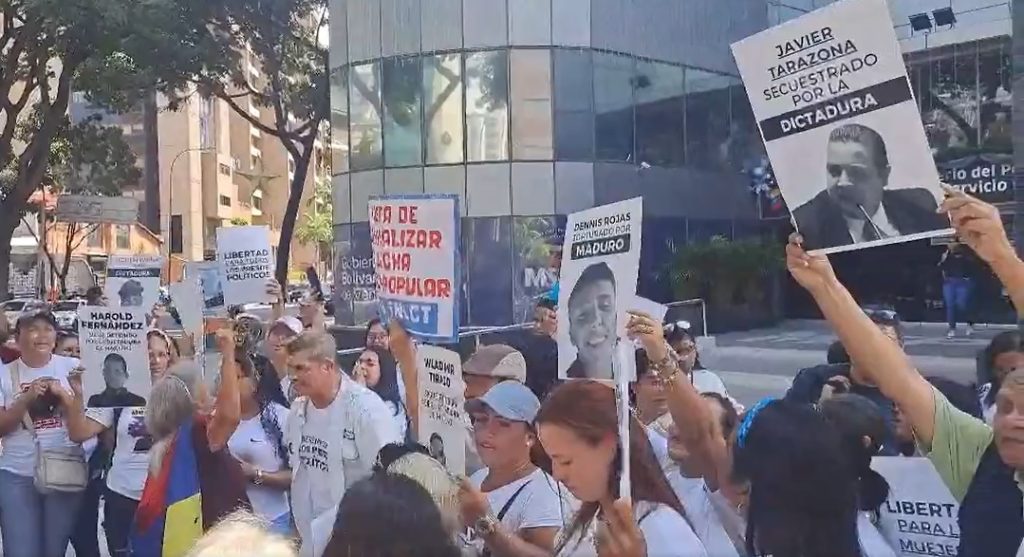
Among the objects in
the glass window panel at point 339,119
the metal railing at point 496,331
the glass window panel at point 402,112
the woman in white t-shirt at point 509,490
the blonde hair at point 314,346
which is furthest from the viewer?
the glass window panel at point 339,119

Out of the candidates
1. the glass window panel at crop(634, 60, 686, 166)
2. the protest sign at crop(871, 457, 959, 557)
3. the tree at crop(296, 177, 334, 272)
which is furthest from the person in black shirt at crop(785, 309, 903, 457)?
the tree at crop(296, 177, 334, 272)

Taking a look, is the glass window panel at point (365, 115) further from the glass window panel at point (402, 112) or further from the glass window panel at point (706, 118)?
the glass window panel at point (706, 118)

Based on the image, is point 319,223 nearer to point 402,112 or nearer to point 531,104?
point 402,112

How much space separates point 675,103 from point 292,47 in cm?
960

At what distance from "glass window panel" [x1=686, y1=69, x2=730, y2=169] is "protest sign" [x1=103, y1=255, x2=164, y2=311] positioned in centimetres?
1797

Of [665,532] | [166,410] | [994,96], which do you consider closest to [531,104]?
[994,96]

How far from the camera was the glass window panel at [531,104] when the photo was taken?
21.7m

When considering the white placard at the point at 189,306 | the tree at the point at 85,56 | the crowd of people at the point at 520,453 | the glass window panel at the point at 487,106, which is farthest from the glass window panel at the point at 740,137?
the crowd of people at the point at 520,453

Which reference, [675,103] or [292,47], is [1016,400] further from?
[292,47]

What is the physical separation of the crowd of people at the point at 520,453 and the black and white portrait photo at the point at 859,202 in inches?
3.6

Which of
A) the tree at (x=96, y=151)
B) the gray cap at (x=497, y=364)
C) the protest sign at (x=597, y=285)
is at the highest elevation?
the tree at (x=96, y=151)

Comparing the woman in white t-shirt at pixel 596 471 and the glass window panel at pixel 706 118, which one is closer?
the woman in white t-shirt at pixel 596 471

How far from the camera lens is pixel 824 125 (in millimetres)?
2975

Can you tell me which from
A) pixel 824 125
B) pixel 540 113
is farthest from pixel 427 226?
pixel 540 113
